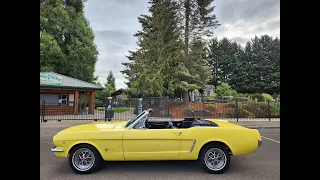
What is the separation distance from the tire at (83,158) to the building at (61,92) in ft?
46.1

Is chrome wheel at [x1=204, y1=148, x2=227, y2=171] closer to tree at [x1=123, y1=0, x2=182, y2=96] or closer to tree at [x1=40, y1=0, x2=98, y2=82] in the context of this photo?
A: tree at [x1=123, y1=0, x2=182, y2=96]

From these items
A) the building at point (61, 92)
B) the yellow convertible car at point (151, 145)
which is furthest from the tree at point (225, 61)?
the yellow convertible car at point (151, 145)

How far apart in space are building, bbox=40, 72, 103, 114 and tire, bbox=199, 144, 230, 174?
14.9 meters

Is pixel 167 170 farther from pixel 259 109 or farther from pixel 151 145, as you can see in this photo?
pixel 259 109

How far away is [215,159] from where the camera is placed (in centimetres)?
438

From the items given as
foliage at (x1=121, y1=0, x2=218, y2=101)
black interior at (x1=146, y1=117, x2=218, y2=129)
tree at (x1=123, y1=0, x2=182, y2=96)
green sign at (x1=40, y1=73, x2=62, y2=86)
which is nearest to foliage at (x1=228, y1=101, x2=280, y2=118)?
foliage at (x1=121, y1=0, x2=218, y2=101)

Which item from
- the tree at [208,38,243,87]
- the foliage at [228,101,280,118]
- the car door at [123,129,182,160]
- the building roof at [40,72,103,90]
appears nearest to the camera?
the car door at [123,129,182,160]

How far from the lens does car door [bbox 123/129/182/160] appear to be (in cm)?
429

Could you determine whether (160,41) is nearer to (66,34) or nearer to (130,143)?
(66,34)

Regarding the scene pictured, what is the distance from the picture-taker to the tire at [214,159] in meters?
4.34

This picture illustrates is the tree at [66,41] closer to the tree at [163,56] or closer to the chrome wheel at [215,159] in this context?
the tree at [163,56]

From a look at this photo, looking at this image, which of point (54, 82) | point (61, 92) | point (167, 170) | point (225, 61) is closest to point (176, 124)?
point (167, 170)

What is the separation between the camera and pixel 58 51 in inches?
933
